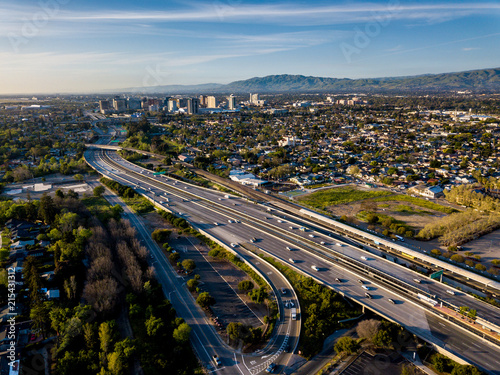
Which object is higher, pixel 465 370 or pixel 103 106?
pixel 103 106

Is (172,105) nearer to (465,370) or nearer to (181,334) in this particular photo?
(181,334)

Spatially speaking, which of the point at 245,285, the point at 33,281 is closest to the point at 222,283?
the point at 245,285

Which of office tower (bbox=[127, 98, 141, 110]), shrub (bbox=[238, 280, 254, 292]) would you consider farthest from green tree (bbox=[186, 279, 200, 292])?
office tower (bbox=[127, 98, 141, 110])

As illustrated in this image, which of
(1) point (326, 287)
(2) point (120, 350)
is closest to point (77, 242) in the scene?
(2) point (120, 350)

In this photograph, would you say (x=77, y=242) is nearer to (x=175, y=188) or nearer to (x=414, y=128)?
(x=175, y=188)

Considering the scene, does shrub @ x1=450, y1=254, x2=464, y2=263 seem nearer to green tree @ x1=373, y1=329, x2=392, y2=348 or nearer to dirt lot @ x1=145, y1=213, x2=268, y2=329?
green tree @ x1=373, y1=329, x2=392, y2=348
